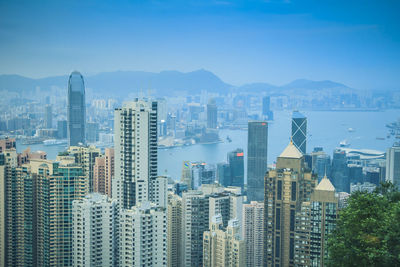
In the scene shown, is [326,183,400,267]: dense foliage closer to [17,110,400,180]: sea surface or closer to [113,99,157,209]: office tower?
[113,99,157,209]: office tower

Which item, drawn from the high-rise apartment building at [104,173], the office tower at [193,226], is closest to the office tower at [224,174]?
the high-rise apartment building at [104,173]

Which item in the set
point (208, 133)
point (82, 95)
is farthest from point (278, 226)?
point (82, 95)

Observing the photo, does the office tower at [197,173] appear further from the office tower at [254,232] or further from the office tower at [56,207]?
the office tower at [56,207]

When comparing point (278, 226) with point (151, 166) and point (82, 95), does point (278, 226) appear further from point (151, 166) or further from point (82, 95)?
point (82, 95)

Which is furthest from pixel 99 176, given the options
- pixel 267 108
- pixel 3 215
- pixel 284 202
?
pixel 267 108

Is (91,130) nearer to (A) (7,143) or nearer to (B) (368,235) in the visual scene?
(A) (7,143)

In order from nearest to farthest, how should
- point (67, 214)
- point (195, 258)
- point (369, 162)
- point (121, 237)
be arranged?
point (121, 237), point (67, 214), point (195, 258), point (369, 162)
